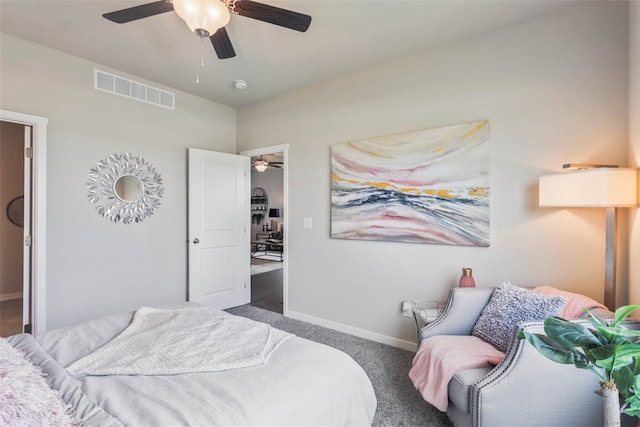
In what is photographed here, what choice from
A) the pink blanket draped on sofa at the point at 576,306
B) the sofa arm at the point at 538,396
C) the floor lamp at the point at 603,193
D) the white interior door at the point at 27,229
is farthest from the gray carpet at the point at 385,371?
the white interior door at the point at 27,229

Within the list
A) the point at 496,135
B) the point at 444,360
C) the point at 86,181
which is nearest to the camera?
the point at 444,360

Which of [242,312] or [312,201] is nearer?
[312,201]

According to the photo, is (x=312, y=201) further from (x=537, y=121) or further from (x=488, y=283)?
(x=537, y=121)

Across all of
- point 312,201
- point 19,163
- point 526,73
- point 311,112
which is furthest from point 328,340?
point 19,163

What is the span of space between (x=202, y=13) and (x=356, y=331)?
9.71 feet

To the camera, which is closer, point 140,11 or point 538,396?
point 538,396

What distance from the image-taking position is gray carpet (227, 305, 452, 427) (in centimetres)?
188

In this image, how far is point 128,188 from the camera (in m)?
3.28

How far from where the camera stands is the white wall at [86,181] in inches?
107

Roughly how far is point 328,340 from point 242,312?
4.46ft

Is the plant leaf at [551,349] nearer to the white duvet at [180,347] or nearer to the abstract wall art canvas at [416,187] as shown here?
the white duvet at [180,347]

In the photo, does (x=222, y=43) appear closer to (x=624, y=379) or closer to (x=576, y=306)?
(x=624, y=379)

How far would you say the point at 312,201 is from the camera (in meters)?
3.51

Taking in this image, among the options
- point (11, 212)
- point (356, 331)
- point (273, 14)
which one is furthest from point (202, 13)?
point (11, 212)
